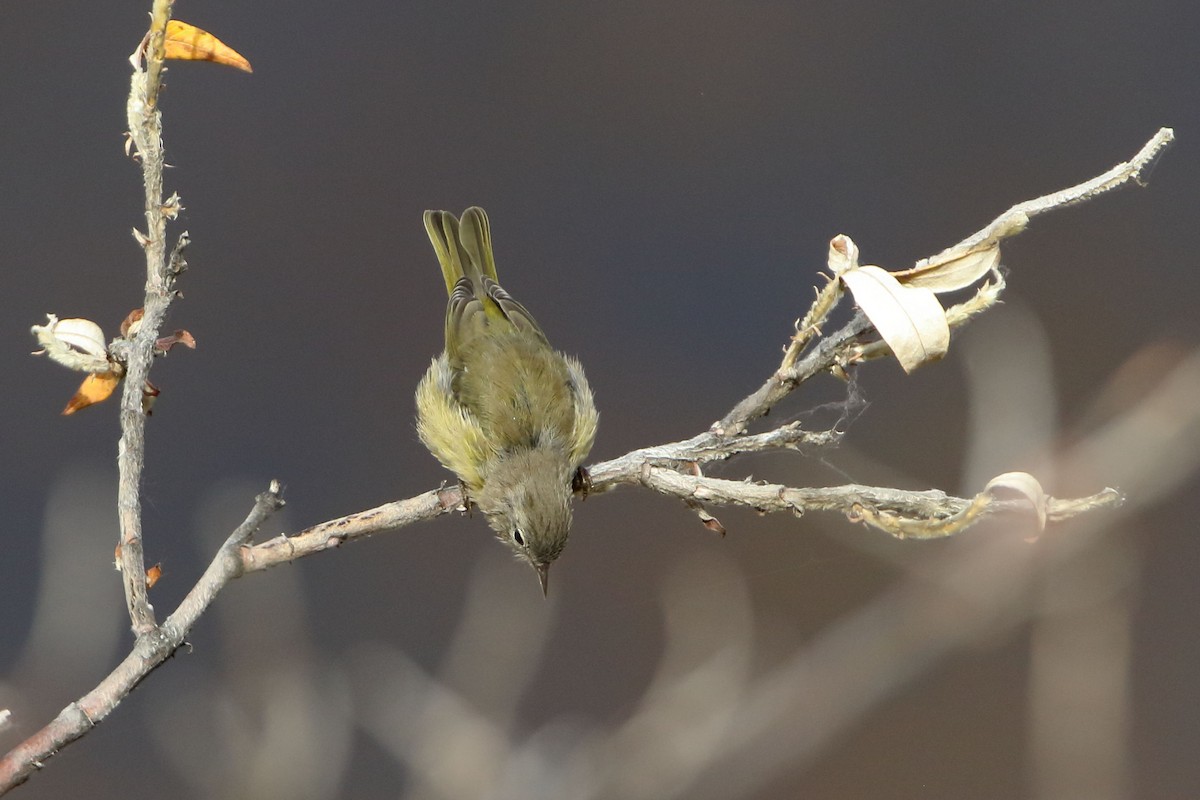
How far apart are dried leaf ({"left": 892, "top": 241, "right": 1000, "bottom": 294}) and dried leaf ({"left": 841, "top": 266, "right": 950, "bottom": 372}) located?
0.08 m

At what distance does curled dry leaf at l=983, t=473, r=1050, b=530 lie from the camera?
1.73 metres

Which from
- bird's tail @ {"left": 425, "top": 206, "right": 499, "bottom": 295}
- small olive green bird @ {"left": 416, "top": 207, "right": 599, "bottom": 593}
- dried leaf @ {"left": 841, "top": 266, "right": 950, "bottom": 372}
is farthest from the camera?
bird's tail @ {"left": 425, "top": 206, "right": 499, "bottom": 295}

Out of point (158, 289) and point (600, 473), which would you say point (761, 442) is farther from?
point (158, 289)

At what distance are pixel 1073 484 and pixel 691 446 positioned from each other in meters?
1.17

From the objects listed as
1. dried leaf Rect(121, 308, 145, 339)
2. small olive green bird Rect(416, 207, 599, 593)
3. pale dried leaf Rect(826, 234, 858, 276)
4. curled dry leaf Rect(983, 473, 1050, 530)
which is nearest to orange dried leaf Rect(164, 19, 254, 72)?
dried leaf Rect(121, 308, 145, 339)

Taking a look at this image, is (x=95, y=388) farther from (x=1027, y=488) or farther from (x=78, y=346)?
(x=1027, y=488)

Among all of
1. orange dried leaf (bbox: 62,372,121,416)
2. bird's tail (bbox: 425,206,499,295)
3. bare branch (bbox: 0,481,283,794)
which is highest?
bird's tail (bbox: 425,206,499,295)

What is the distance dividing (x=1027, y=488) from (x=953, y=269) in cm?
48

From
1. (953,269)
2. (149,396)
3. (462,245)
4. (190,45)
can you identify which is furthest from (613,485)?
(462,245)

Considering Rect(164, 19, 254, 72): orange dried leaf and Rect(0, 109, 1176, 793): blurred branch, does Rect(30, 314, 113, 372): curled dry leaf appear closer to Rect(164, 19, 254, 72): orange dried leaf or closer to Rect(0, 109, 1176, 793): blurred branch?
Rect(0, 109, 1176, 793): blurred branch

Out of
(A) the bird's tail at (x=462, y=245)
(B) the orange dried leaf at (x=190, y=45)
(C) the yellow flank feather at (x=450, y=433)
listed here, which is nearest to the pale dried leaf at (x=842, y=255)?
(B) the orange dried leaf at (x=190, y=45)

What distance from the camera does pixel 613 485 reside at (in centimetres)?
249

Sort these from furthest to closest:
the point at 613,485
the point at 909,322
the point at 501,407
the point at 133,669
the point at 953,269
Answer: the point at 501,407 < the point at 613,485 < the point at 953,269 < the point at 909,322 < the point at 133,669

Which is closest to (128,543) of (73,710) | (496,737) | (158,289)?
(73,710)
